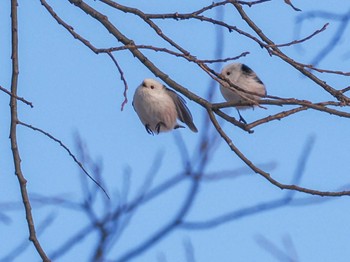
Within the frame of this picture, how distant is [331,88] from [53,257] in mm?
1383

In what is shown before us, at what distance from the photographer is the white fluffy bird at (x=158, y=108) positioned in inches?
202

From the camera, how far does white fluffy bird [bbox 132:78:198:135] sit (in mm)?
5125

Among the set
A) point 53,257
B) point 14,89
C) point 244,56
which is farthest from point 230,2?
point 53,257

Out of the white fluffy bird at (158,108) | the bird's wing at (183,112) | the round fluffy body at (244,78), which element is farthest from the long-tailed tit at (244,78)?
the bird's wing at (183,112)

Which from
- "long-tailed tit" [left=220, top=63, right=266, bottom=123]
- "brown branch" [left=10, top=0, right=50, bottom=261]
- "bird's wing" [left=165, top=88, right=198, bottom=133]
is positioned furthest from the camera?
"long-tailed tit" [left=220, top=63, right=266, bottom=123]

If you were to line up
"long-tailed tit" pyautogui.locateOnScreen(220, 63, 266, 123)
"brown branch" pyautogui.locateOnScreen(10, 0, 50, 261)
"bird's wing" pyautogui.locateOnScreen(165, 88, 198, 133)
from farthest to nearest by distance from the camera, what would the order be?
"long-tailed tit" pyautogui.locateOnScreen(220, 63, 266, 123), "bird's wing" pyautogui.locateOnScreen(165, 88, 198, 133), "brown branch" pyautogui.locateOnScreen(10, 0, 50, 261)

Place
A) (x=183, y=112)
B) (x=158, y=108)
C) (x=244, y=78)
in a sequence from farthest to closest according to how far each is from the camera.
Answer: (x=244, y=78)
(x=158, y=108)
(x=183, y=112)

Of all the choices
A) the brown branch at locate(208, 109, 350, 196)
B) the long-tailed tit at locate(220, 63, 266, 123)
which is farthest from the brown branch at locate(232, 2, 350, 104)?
the long-tailed tit at locate(220, 63, 266, 123)

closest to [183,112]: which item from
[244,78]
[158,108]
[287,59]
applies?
[158,108]

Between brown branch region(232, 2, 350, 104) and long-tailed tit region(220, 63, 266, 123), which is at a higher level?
long-tailed tit region(220, 63, 266, 123)

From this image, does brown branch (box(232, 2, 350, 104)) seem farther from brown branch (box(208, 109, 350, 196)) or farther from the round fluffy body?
the round fluffy body

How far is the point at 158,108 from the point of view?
5.26m

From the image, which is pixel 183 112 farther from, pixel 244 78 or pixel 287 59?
pixel 244 78

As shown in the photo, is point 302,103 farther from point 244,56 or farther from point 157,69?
point 157,69
